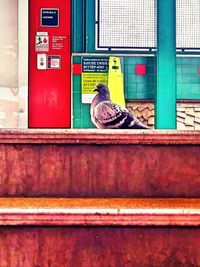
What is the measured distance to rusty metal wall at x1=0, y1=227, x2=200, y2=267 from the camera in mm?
1254

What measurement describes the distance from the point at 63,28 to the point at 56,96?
58 cm

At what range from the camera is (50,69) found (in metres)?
4.61

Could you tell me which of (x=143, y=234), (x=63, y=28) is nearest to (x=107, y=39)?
(x=63, y=28)

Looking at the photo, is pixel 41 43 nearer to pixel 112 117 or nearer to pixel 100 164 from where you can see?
pixel 112 117

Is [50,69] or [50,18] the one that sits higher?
[50,18]

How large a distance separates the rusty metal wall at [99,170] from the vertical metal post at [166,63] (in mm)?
1388

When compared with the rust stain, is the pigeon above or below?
above

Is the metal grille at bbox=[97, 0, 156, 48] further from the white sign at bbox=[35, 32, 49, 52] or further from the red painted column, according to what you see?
the white sign at bbox=[35, 32, 49, 52]

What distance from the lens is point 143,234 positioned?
1.26 meters

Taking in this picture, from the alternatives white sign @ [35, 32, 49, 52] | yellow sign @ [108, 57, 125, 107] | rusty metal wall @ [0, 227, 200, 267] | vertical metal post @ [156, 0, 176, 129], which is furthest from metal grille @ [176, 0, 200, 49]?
rusty metal wall @ [0, 227, 200, 267]

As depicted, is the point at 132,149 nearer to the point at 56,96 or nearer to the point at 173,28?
the point at 173,28

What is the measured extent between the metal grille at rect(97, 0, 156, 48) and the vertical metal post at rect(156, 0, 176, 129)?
146 cm

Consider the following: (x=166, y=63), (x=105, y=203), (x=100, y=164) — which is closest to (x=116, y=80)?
(x=166, y=63)

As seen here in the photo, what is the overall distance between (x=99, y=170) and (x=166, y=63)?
1.50m
